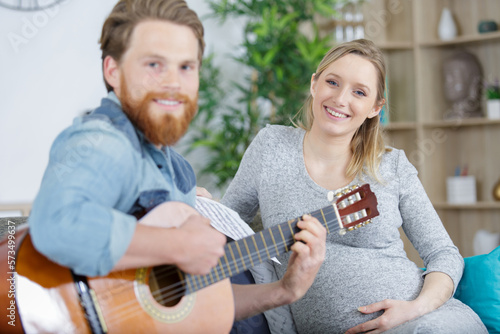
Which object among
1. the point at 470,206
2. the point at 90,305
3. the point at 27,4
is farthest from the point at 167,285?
the point at 470,206

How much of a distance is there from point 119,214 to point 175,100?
0.21m

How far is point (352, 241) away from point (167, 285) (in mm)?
723

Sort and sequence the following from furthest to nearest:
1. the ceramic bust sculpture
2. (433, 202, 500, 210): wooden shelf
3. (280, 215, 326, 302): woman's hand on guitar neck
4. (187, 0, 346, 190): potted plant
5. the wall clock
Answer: the ceramic bust sculpture → (433, 202, 500, 210): wooden shelf → (187, 0, 346, 190): potted plant → the wall clock → (280, 215, 326, 302): woman's hand on guitar neck

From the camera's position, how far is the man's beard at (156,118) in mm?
883

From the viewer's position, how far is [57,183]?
0.79m

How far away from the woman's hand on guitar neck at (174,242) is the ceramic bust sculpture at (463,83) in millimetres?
3334

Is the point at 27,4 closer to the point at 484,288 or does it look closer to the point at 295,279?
the point at 295,279

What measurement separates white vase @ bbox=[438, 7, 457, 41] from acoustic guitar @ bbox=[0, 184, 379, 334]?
337cm

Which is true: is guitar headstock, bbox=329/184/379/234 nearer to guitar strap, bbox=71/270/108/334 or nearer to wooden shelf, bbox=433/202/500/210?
guitar strap, bbox=71/270/108/334

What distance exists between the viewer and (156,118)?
2.92 ft

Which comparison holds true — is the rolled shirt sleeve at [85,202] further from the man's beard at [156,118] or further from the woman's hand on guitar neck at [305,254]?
the woman's hand on guitar neck at [305,254]

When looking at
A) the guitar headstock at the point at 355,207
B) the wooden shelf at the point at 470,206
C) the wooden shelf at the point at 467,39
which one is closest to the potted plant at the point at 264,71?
the wooden shelf at the point at 467,39

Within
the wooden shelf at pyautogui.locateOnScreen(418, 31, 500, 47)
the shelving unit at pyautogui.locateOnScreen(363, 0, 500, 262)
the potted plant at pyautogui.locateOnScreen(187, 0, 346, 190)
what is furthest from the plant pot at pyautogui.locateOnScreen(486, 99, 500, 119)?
the potted plant at pyautogui.locateOnScreen(187, 0, 346, 190)

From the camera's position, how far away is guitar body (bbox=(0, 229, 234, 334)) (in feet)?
2.76
